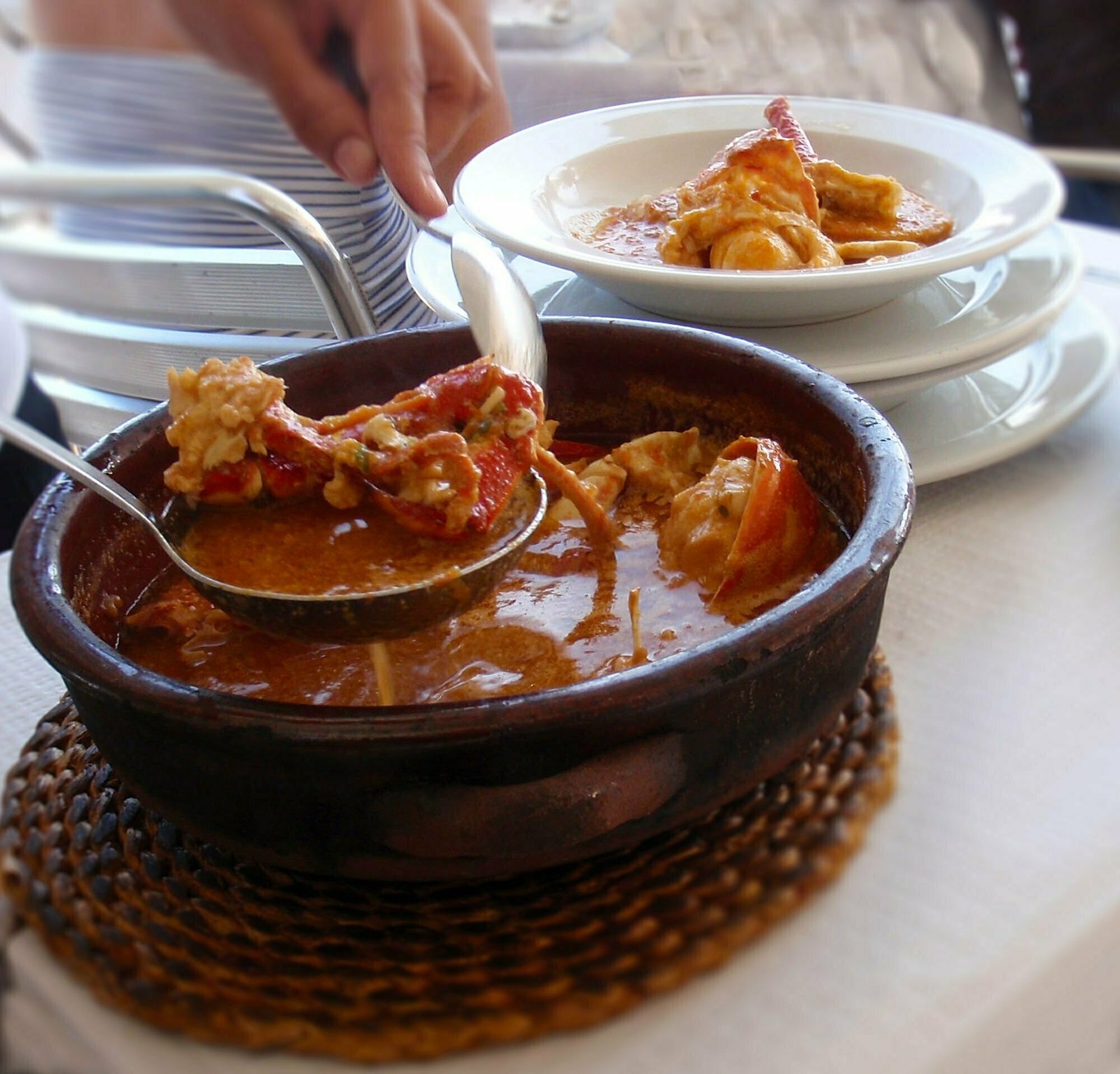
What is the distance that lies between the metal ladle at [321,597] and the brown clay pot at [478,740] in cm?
5

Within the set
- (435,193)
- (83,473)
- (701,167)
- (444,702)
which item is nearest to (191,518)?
(83,473)

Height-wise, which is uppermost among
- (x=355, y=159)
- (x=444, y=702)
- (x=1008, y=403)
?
(x=355, y=159)

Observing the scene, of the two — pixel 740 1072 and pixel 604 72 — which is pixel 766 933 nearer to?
pixel 740 1072

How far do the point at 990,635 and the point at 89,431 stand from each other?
781 mm

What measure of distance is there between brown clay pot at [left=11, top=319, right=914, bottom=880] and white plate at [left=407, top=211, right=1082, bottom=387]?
0.75 ft

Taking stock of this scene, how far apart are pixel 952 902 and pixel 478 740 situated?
23cm

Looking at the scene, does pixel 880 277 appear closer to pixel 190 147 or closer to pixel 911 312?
pixel 911 312

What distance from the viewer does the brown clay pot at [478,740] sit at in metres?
0.41

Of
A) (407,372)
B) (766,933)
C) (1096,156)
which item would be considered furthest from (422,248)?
(1096,156)

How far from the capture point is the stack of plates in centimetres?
75

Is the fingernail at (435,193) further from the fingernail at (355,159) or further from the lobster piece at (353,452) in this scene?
the lobster piece at (353,452)

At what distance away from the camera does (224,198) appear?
0.52 meters

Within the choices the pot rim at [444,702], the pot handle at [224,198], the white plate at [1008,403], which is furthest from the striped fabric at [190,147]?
the white plate at [1008,403]

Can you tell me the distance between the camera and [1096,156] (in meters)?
2.07
